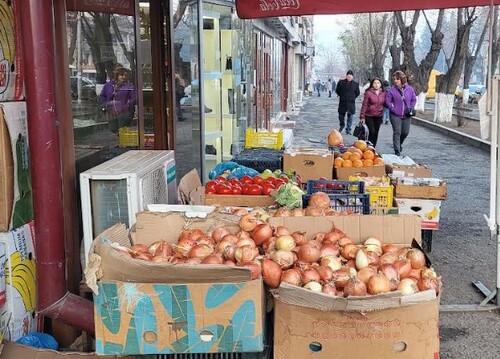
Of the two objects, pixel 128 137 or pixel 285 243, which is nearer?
pixel 285 243

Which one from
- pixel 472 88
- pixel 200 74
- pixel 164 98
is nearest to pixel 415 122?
pixel 200 74

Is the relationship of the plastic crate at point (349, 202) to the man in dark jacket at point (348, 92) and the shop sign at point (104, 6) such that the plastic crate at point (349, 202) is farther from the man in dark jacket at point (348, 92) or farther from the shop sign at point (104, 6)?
the man in dark jacket at point (348, 92)

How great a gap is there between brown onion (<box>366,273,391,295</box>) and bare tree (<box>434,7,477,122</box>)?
64.0 ft

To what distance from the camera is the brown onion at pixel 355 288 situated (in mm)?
2937

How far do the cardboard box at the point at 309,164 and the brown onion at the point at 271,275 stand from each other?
3.79m

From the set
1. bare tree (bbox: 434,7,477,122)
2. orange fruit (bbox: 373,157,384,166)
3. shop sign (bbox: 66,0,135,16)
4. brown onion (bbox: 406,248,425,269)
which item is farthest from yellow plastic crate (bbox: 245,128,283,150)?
bare tree (bbox: 434,7,477,122)

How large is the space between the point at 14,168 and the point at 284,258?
1719mm


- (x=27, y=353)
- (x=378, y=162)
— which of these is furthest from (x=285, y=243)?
(x=378, y=162)

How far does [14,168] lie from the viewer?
3.76 metres

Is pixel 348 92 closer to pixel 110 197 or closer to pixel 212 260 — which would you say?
pixel 110 197

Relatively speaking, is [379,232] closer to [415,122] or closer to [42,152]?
[42,152]

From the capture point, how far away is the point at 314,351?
2.81m

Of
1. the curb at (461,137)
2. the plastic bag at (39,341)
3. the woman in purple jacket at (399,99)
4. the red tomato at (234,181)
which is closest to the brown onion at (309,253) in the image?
the plastic bag at (39,341)

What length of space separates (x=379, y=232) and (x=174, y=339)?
1.52m
